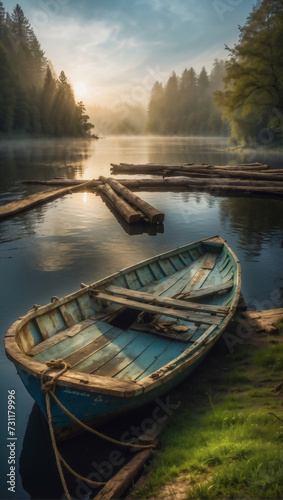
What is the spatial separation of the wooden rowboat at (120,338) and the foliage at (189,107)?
13148 cm

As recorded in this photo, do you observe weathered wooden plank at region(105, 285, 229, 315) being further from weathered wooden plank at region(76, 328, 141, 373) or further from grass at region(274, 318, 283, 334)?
grass at region(274, 318, 283, 334)

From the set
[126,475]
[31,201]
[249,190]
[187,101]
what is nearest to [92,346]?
[126,475]

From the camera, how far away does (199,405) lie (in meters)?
5.58

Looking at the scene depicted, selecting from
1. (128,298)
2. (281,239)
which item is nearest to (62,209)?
(281,239)

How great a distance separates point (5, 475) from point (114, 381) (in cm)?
190

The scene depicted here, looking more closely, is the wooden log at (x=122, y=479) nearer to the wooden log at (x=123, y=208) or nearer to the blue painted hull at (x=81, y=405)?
the blue painted hull at (x=81, y=405)

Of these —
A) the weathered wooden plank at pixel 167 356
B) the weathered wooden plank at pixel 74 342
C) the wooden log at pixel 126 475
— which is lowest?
the wooden log at pixel 126 475

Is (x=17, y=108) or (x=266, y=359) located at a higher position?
(x=17, y=108)

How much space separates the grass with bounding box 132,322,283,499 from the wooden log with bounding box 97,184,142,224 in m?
11.1

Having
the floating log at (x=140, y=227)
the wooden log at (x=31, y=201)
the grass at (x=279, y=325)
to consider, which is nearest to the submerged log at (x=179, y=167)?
the wooden log at (x=31, y=201)

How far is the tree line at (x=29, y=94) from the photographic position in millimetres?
74500

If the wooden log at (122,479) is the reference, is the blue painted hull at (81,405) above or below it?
above

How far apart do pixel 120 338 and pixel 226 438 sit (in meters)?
2.81

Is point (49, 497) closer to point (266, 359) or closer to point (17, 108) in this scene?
point (266, 359)
